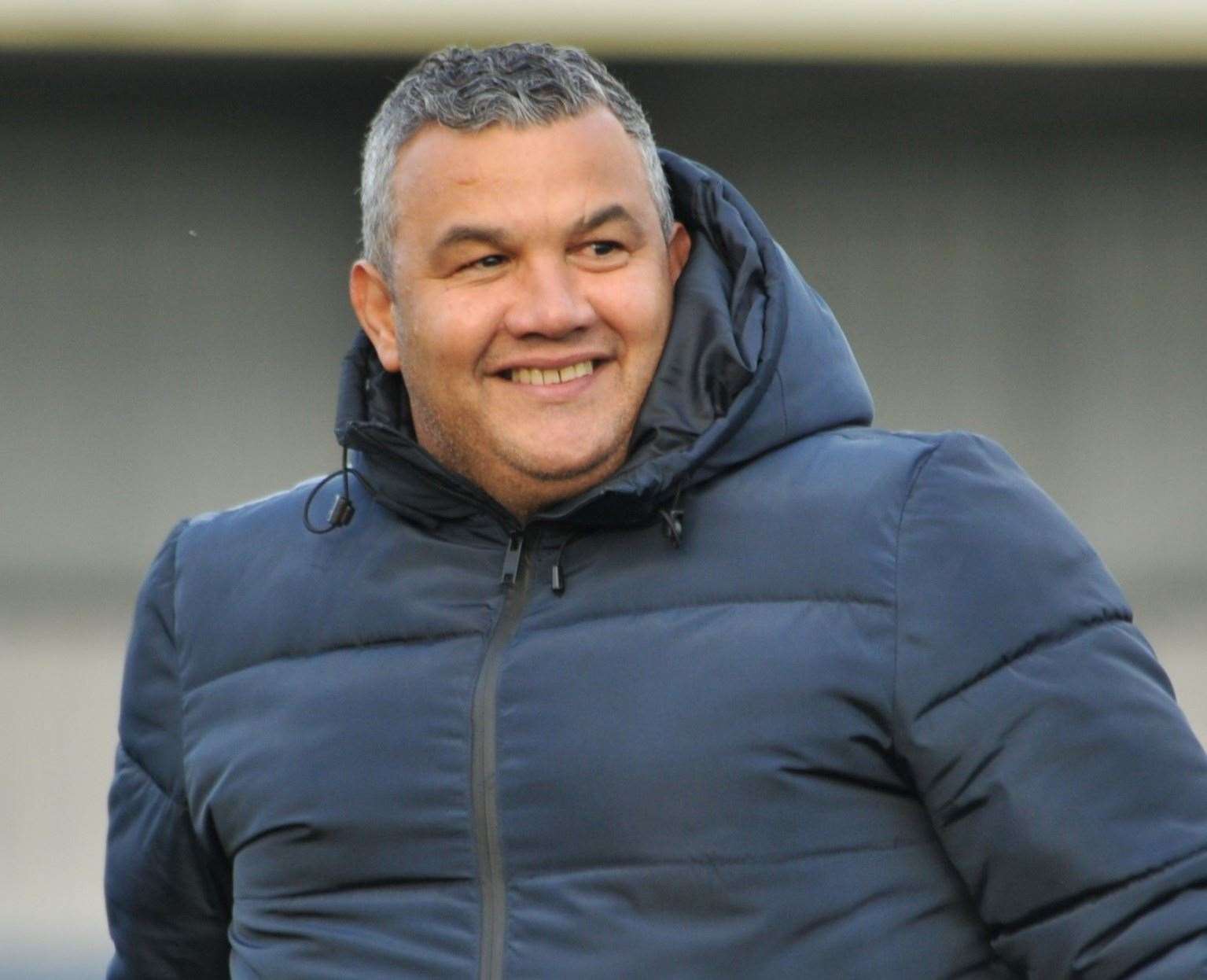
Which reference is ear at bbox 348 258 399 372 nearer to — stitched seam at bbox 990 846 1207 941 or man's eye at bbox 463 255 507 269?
man's eye at bbox 463 255 507 269

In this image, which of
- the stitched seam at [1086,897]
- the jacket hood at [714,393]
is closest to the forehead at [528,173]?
the jacket hood at [714,393]

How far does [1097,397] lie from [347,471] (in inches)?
161

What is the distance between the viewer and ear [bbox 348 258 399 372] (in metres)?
2.43

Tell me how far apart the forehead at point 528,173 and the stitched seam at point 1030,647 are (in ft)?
2.04

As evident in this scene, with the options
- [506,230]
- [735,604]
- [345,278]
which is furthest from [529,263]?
[345,278]

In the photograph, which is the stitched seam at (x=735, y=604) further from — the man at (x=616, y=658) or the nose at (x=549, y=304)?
the nose at (x=549, y=304)

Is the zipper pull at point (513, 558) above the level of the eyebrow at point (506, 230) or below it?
below

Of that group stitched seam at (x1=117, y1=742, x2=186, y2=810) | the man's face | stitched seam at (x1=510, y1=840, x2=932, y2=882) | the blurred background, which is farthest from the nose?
the blurred background

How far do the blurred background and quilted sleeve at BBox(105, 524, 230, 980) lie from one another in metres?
3.37

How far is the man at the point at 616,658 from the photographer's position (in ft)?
6.35

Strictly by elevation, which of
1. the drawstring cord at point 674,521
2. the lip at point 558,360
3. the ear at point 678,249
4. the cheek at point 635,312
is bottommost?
the drawstring cord at point 674,521

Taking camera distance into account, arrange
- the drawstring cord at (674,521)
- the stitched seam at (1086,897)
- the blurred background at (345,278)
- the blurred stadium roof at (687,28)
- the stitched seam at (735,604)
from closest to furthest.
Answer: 1. the stitched seam at (1086,897)
2. the stitched seam at (735,604)
3. the drawstring cord at (674,521)
4. the blurred stadium roof at (687,28)
5. the blurred background at (345,278)

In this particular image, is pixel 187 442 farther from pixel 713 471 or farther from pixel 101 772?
pixel 713 471

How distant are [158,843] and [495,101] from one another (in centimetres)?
91
